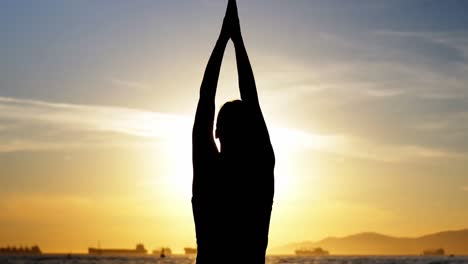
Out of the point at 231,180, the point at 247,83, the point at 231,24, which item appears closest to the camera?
the point at 231,180

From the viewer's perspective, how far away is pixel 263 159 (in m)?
4.12

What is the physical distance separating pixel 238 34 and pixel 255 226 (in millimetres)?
1183

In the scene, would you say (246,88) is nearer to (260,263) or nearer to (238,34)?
(238,34)

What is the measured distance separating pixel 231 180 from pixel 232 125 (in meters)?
0.31

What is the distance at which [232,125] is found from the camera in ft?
13.4

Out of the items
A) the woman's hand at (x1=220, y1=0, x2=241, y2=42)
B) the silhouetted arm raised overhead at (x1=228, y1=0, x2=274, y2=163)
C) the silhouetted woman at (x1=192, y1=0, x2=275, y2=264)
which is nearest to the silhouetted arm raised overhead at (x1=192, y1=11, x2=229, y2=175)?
the silhouetted woman at (x1=192, y1=0, x2=275, y2=264)

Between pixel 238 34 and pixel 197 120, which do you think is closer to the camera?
pixel 197 120

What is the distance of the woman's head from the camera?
13.4 feet

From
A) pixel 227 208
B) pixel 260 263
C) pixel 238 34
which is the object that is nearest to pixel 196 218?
pixel 227 208

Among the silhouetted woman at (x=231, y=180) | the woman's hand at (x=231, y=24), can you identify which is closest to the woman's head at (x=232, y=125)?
the silhouetted woman at (x=231, y=180)

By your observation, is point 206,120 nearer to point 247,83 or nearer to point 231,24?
point 247,83

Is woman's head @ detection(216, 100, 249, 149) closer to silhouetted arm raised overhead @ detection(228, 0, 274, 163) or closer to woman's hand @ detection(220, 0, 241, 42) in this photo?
silhouetted arm raised overhead @ detection(228, 0, 274, 163)

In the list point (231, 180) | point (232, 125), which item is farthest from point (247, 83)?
point (231, 180)

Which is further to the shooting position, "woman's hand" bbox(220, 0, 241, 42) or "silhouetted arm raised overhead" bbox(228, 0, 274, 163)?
"woman's hand" bbox(220, 0, 241, 42)
